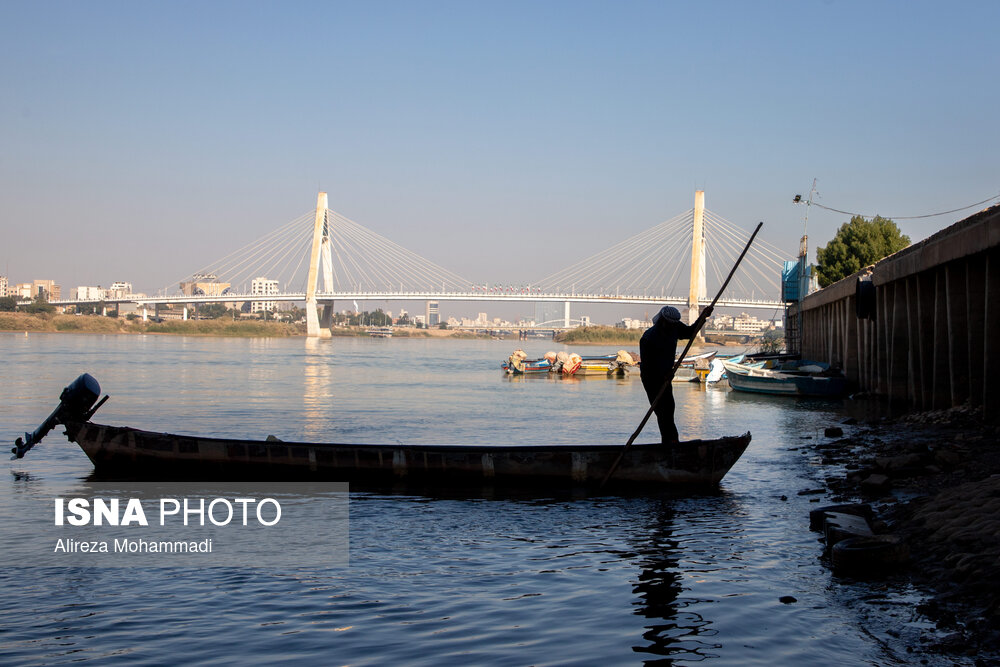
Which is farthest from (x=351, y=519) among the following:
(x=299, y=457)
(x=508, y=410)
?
(x=508, y=410)

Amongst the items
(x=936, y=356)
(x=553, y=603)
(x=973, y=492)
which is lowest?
(x=553, y=603)

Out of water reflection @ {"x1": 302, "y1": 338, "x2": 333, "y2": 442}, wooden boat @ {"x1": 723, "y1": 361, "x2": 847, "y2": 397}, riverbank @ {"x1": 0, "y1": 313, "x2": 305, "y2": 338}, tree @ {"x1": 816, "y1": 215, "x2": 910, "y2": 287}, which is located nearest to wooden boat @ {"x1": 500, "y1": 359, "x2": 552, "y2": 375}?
water reflection @ {"x1": 302, "y1": 338, "x2": 333, "y2": 442}

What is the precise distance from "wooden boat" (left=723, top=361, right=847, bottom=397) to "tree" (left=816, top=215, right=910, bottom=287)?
27.4 m

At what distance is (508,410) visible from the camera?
97.2 feet

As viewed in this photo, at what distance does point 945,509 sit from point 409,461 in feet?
22.5

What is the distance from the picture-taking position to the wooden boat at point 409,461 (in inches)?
485

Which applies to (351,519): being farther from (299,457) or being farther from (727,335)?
(727,335)

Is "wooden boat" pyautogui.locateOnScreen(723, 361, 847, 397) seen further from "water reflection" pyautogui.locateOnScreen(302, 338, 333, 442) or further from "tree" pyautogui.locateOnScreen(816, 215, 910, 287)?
"tree" pyautogui.locateOnScreen(816, 215, 910, 287)

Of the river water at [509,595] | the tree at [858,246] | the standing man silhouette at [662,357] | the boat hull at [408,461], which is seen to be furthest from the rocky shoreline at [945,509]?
the tree at [858,246]

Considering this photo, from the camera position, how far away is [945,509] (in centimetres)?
886

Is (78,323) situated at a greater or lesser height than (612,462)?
greater

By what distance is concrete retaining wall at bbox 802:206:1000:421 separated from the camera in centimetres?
1507

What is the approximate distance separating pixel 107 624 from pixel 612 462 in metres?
7.15

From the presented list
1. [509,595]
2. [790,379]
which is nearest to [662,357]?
[509,595]
